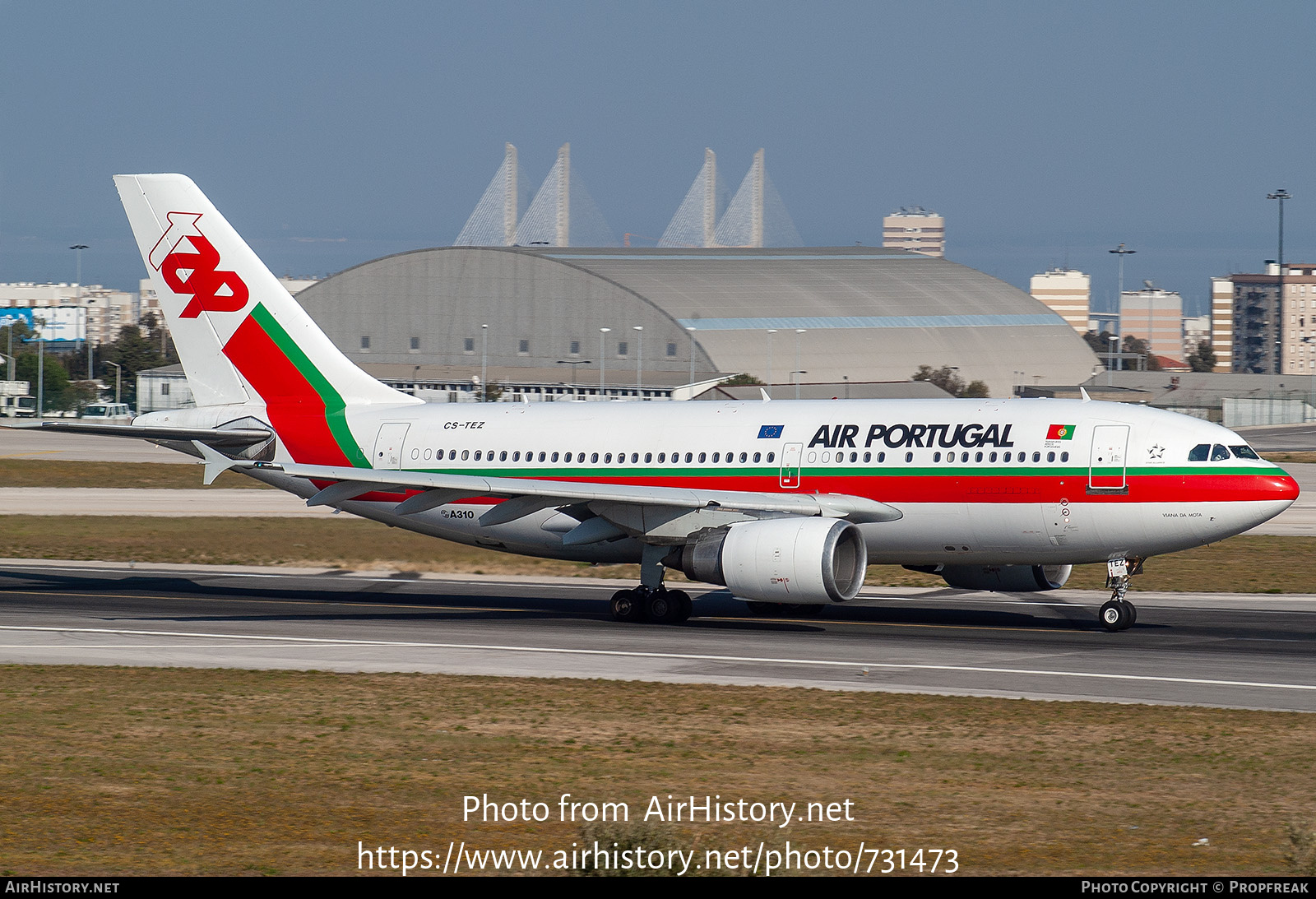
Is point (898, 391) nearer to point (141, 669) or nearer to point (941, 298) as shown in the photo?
point (941, 298)

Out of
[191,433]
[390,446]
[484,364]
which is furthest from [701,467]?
Answer: [484,364]

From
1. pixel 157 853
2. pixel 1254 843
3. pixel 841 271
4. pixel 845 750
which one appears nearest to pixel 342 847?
pixel 157 853

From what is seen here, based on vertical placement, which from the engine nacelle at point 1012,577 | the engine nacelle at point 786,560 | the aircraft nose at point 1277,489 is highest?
the aircraft nose at point 1277,489

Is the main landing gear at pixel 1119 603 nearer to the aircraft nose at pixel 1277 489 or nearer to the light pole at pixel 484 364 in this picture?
the aircraft nose at pixel 1277 489

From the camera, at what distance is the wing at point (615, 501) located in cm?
3119

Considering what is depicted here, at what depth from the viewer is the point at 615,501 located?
103 feet

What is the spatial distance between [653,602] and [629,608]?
0.54 m

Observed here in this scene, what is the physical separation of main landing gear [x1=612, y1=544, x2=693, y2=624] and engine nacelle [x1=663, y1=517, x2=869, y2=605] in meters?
1.77

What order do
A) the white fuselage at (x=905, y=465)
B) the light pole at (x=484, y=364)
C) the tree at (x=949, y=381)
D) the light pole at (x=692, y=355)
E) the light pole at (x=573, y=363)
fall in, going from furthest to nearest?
1. the tree at (x=949, y=381)
2. the light pole at (x=573, y=363)
3. the light pole at (x=692, y=355)
4. the light pole at (x=484, y=364)
5. the white fuselage at (x=905, y=465)

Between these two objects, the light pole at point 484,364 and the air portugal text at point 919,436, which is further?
the light pole at point 484,364

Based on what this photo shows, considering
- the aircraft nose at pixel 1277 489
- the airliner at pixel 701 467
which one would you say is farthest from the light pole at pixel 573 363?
the aircraft nose at pixel 1277 489

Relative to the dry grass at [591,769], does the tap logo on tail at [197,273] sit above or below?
above

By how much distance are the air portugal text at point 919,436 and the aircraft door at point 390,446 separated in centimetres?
1022

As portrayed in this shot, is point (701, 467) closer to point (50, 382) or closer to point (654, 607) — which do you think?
point (654, 607)
